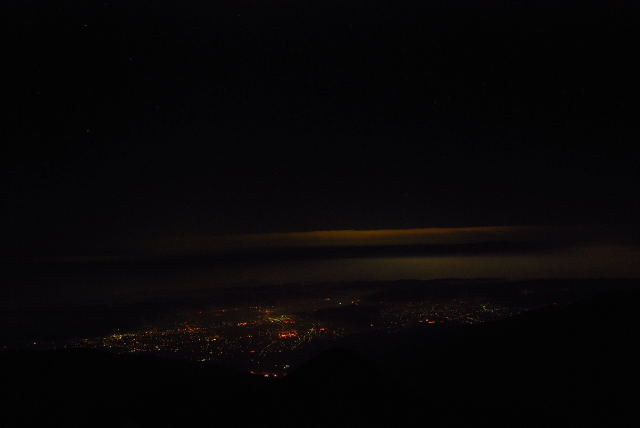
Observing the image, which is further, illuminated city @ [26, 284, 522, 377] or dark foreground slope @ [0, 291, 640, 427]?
illuminated city @ [26, 284, 522, 377]

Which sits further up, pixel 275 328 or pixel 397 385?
pixel 397 385

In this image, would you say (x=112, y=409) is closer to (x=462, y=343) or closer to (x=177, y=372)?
(x=177, y=372)

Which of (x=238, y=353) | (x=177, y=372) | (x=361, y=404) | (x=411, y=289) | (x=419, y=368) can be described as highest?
(x=361, y=404)

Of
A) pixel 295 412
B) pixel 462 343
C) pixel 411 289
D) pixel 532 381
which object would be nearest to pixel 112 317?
pixel 411 289

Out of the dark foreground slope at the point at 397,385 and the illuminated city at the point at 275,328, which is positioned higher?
the dark foreground slope at the point at 397,385

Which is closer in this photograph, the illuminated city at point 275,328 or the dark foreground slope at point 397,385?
the dark foreground slope at point 397,385

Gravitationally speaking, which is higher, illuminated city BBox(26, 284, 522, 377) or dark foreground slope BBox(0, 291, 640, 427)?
dark foreground slope BBox(0, 291, 640, 427)

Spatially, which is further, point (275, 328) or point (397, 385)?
point (275, 328)

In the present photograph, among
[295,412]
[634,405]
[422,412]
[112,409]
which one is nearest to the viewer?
[295,412]
